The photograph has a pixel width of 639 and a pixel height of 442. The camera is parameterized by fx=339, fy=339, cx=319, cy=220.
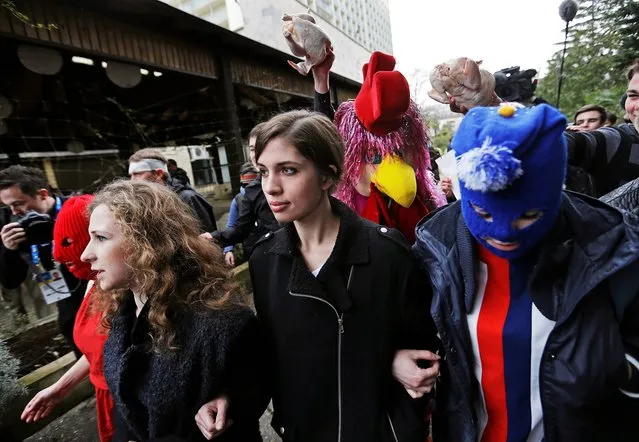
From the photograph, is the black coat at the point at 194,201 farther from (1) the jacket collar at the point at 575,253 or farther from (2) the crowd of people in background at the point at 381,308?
(1) the jacket collar at the point at 575,253

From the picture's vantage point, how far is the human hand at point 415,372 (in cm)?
112

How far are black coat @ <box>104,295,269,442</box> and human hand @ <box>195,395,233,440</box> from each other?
28 mm

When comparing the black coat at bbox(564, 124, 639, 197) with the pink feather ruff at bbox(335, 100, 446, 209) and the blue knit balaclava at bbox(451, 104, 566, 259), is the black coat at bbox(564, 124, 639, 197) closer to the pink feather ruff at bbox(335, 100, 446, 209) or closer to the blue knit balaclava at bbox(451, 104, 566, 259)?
the pink feather ruff at bbox(335, 100, 446, 209)

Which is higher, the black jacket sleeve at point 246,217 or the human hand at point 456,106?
the human hand at point 456,106

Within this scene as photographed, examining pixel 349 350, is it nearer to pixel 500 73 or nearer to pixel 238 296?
pixel 238 296

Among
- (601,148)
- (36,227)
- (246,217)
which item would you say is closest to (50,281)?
(36,227)

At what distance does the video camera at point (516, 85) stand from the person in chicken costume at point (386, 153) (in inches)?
36.2

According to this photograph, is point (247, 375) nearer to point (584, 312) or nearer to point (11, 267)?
point (584, 312)

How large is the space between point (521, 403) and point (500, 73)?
217cm

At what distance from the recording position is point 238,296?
1.39 meters

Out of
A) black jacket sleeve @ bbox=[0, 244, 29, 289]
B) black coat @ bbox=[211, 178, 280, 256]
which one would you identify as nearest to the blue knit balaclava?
black coat @ bbox=[211, 178, 280, 256]

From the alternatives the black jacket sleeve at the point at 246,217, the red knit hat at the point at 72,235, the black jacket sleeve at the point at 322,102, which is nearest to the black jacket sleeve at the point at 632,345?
the black jacket sleeve at the point at 322,102

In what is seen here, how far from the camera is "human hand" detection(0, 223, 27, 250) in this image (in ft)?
7.79

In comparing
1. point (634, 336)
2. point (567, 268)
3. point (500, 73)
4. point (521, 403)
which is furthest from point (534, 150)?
point (500, 73)
